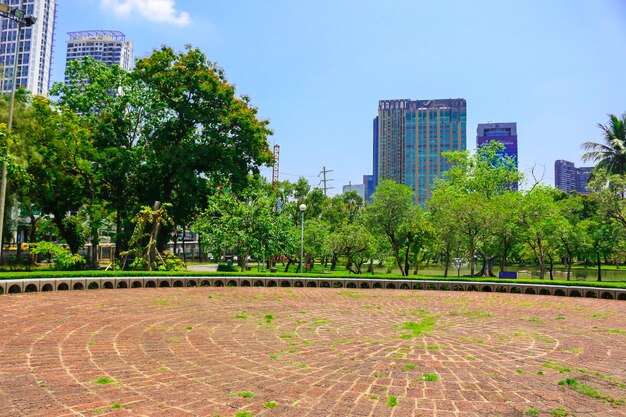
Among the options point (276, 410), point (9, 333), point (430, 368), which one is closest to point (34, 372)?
point (9, 333)

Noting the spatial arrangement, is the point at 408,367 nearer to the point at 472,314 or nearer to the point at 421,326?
the point at 421,326

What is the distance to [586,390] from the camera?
6848mm

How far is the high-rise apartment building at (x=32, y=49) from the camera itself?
142 meters

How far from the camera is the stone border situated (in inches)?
721

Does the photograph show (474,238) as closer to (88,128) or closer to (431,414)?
(431,414)

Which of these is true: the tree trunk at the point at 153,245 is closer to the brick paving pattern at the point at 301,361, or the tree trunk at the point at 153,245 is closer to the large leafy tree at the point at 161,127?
the large leafy tree at the point at 161,127

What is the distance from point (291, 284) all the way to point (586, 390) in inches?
711

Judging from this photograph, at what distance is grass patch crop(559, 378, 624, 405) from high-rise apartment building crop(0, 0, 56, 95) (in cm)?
16464

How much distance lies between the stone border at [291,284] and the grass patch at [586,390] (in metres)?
16.2

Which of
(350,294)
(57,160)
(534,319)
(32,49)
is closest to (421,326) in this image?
(534,319)

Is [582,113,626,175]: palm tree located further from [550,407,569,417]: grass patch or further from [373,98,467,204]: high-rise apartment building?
[373,98,467,204]: high-rise apartment building

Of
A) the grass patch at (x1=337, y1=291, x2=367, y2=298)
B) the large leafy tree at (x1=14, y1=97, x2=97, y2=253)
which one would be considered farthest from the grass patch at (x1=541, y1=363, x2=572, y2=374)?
the large leafy tree at (x1=14, y1=97, x2=97, y2=253)

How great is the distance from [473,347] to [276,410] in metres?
5.66

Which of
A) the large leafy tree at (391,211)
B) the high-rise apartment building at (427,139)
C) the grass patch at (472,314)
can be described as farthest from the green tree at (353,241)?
the high-rise apartment building at (427,139)
